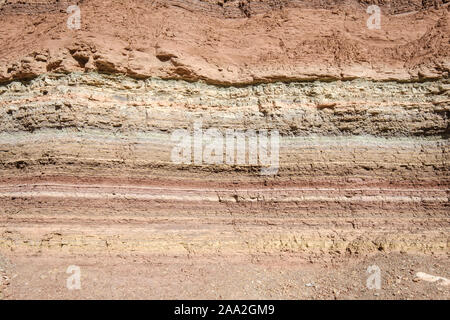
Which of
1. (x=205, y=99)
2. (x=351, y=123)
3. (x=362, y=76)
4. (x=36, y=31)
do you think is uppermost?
(x=36, y=31)

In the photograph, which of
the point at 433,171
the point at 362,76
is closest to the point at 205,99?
the point at 362,76

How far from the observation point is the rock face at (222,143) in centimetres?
751

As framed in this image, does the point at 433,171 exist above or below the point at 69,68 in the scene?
below

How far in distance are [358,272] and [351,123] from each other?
3.24 meters

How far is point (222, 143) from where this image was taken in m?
8.39

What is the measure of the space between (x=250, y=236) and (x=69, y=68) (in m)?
5.42

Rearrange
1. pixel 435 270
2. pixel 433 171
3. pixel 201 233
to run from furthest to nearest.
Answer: pixel 433 171 < pixel 201 233 < pixel 435 270

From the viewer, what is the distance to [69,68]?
27.9 feet

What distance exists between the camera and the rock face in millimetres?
7508

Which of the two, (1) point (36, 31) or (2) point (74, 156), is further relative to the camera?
(1) point (36, 31)

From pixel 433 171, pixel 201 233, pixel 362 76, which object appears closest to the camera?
pixel 201 233

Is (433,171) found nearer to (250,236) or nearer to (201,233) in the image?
(250,236)

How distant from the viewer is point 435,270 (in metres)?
6.86

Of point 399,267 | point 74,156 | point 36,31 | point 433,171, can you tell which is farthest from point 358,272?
point 36,31
